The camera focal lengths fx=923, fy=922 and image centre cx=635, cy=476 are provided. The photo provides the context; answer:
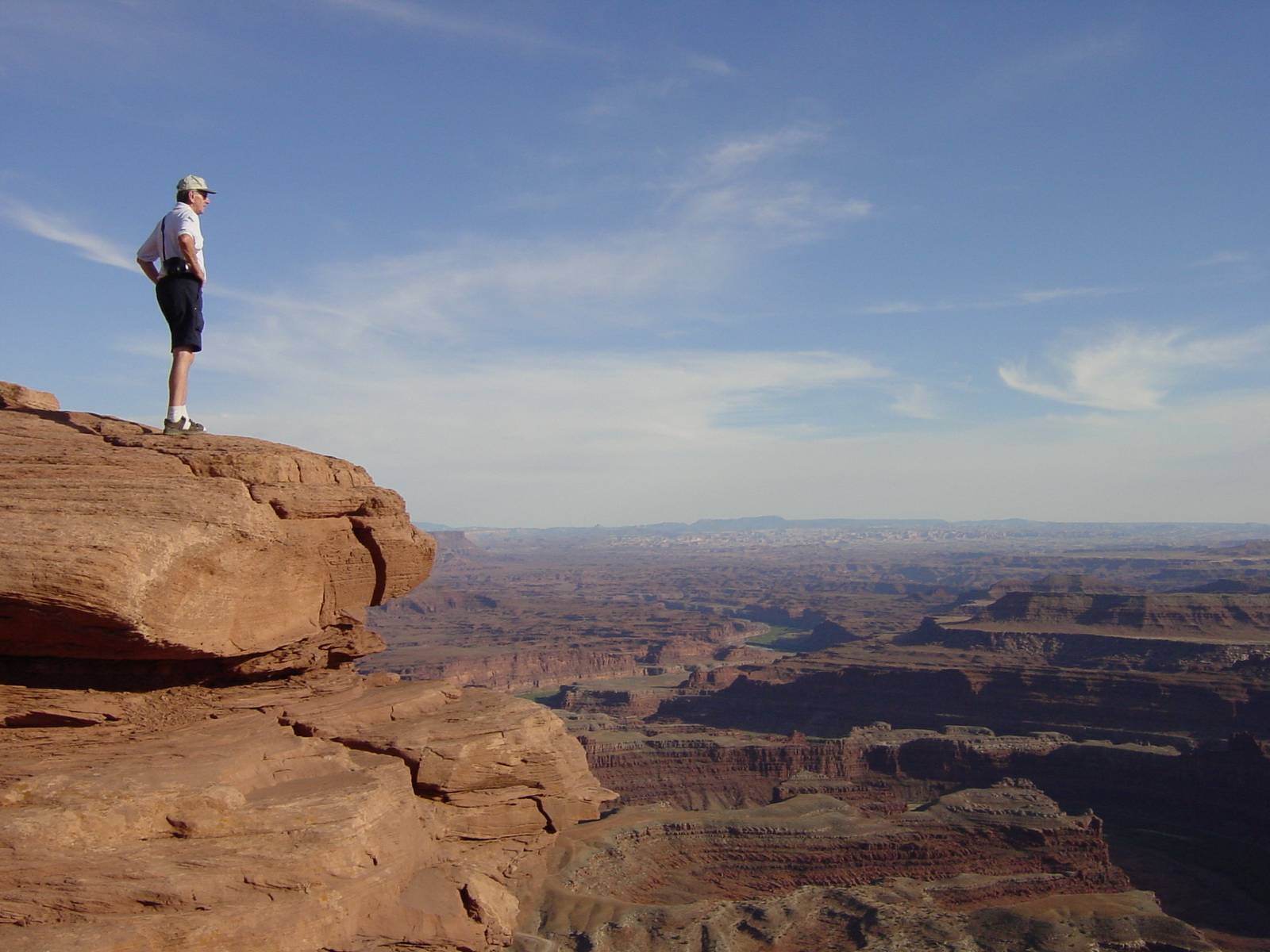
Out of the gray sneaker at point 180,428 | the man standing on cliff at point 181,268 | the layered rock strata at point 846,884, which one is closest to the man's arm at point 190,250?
the man standing on cliff at point 181,268

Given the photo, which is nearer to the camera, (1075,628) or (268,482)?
(268,482)

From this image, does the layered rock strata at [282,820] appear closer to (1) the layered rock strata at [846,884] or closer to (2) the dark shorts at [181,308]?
(2) the dark shorts at [181,308]

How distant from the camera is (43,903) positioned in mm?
7645

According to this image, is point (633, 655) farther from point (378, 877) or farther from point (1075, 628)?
point (378, 877)

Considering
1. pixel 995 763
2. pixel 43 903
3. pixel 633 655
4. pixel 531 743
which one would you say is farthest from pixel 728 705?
pixel 43 903

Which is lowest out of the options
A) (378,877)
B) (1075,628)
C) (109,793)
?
(1075,628)

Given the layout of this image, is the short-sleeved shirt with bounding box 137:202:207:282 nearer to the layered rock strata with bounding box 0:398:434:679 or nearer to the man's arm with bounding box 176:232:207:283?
the man's arm with bounding box 176:232:207:283

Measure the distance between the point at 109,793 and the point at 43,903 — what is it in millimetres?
1062

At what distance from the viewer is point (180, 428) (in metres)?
11.7

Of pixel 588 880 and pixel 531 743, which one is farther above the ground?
pixel 531 743

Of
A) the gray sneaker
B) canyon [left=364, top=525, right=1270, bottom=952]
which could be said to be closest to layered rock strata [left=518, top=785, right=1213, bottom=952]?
canyon [left=364, top=525, right=1270, bottom=952]

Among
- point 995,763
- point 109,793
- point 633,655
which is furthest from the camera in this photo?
point 633,655

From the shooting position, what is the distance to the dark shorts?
443 inches

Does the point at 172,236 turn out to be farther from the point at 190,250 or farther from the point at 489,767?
the point at 489,767
